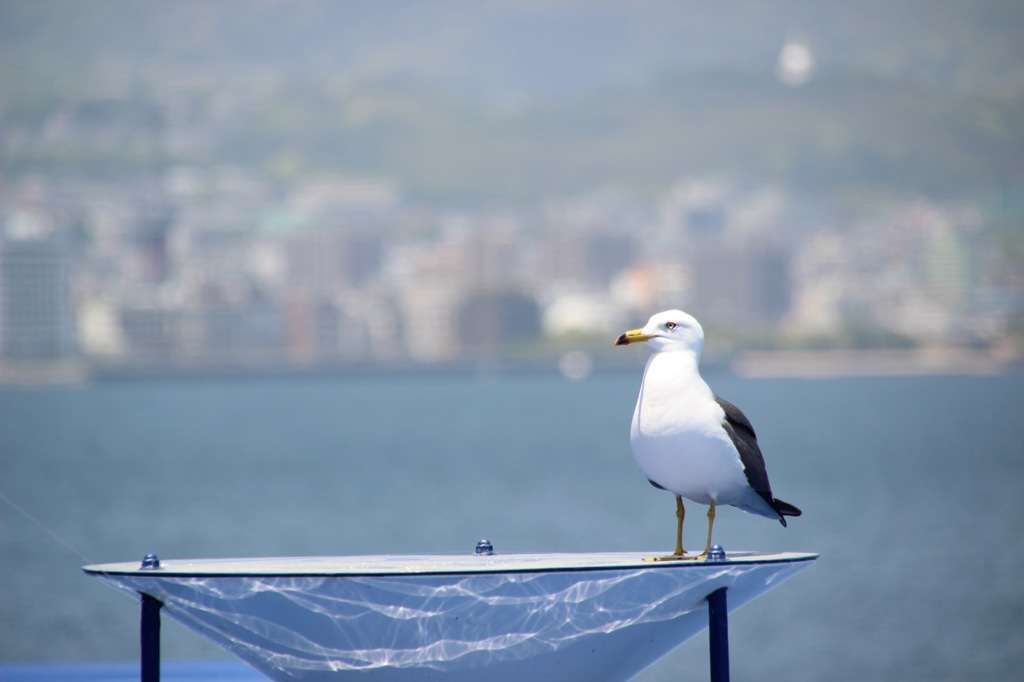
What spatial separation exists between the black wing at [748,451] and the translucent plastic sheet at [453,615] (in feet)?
0.69

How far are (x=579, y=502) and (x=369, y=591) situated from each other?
38233 mm

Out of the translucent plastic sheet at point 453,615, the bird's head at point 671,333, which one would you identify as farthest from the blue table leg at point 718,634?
the bird's head at point 671,333

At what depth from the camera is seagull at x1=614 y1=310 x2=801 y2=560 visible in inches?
162

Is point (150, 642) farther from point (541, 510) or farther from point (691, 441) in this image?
point (541, 510)

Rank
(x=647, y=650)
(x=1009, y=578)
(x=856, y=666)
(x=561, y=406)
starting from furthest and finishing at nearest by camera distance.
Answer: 1. (x=561, y=406)
2. (x=1009, y=578)
3. (x=856, y=666)
4. (x=647, y=650)

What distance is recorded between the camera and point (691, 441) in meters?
4.12

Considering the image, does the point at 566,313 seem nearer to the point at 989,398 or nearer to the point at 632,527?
the point at 989,398

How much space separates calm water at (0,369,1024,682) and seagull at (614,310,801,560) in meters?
2.75

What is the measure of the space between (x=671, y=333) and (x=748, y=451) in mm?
372

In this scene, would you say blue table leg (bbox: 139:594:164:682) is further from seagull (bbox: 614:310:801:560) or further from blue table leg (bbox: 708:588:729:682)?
blue table leg (bbox: 708:588:729:682)

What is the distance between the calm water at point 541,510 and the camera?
20188 millimetres

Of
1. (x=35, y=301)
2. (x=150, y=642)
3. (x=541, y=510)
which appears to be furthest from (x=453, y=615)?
(x=35, y=301)

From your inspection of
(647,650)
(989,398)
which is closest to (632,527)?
(647,650)

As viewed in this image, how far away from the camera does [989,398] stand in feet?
374
